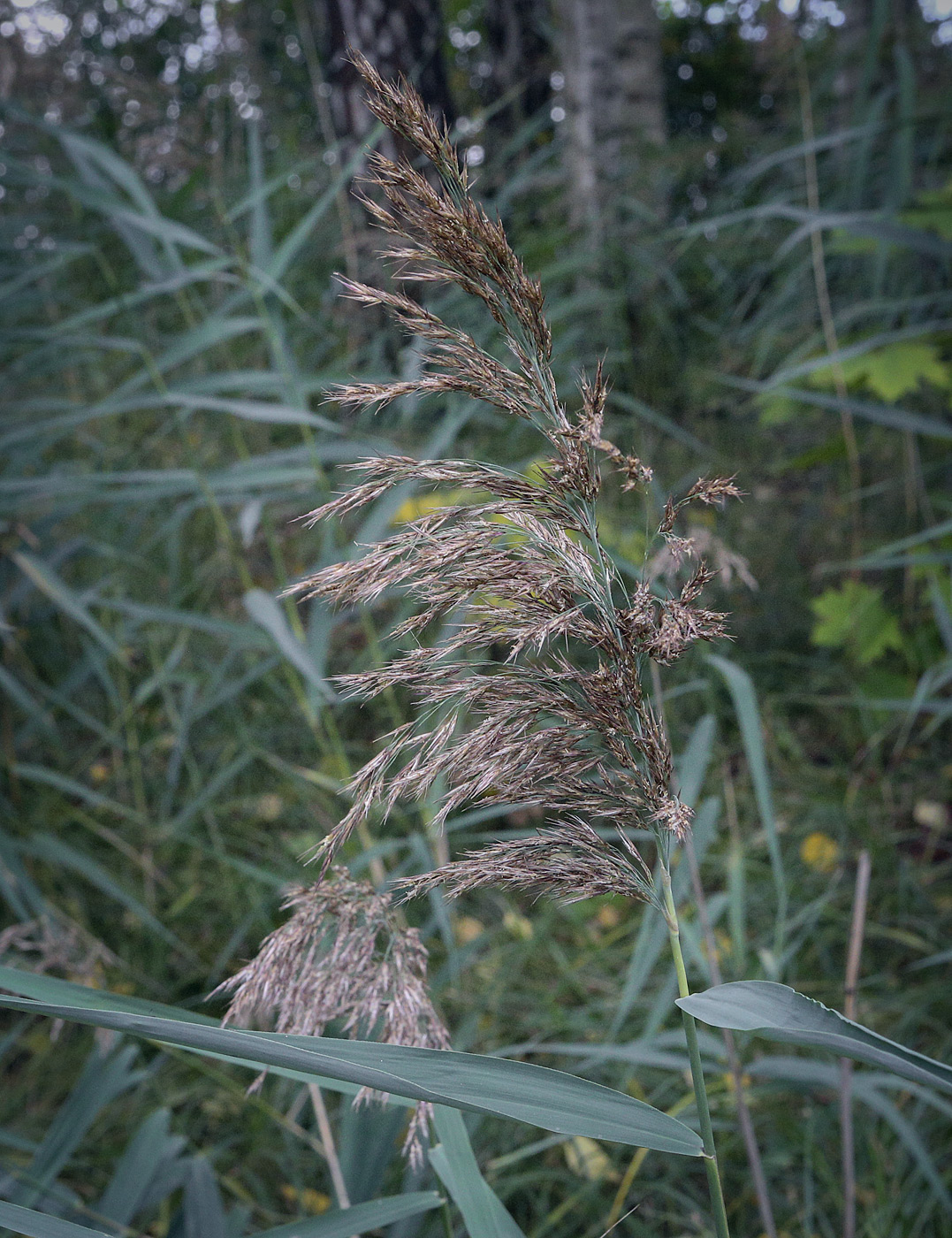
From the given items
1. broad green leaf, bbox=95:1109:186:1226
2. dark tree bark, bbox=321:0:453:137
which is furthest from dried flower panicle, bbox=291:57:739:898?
dark tree bark, bbox=321:0:453:137

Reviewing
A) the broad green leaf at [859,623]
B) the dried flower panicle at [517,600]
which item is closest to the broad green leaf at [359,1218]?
the dried flower panicle at [517,600]

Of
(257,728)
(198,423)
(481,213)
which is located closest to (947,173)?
(198,423)

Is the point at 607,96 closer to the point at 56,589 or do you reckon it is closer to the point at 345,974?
the point at 56,589

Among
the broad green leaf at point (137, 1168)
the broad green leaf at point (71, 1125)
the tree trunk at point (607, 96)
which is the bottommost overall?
the broad green leaf at point (137, 1168)

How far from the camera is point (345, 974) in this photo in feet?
2.13

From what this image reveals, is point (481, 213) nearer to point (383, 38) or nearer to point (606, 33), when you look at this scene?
point (383, 38)

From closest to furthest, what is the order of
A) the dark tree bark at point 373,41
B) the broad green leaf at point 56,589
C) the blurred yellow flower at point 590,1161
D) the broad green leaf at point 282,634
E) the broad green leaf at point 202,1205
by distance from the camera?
1. the broad green leaf at point 202,1205
2. the broad green leaf at point 282,634
3. the blurred yellow flower at point 590,1161
4. the broad green leaf at point 56,589
5. the dark tree bark at point 373,41

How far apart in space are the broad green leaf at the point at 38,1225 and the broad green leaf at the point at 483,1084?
11cm

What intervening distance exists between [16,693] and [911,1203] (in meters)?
1.66

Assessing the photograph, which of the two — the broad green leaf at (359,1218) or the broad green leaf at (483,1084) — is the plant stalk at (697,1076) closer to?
the broad green leaf at (483,1084)

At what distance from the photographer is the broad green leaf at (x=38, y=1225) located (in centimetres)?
47

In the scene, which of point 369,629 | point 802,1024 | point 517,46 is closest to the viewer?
point 802,1024

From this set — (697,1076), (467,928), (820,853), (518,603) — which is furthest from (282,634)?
(820,853)

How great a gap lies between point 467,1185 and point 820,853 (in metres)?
1.47
